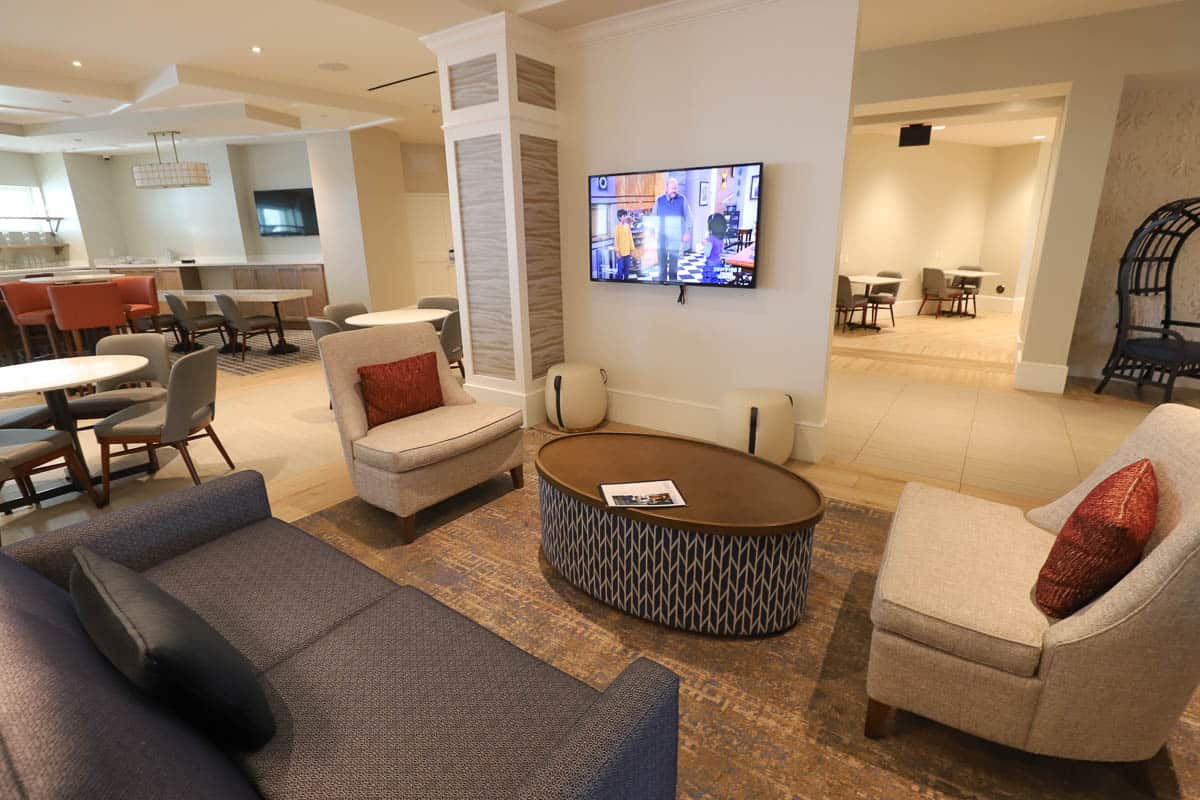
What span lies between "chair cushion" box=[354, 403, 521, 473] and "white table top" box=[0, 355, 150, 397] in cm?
151

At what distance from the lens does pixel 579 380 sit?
4156 mm

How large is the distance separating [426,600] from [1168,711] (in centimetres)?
188

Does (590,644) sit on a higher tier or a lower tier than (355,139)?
lower

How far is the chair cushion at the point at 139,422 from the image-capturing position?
10.2ft

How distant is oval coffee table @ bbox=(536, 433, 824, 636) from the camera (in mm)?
1980

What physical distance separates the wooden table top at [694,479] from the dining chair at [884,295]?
6.30 meters

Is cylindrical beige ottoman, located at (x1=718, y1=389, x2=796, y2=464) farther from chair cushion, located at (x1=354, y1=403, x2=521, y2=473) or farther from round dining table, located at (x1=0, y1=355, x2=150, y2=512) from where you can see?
round dining table, located at (x1=0, y1=355, x2=150, y2=512)

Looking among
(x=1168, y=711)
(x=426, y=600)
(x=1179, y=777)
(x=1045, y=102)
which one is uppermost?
(x=1045, y=102)

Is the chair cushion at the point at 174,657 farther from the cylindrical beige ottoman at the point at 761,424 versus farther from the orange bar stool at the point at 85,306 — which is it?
the orange bar stool at the point at 85,306

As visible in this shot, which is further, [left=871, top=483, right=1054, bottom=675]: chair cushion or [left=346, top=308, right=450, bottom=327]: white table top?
[left=346, top=308, right=450, bottom=327]: white table top

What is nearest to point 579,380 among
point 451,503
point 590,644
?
point 451,503

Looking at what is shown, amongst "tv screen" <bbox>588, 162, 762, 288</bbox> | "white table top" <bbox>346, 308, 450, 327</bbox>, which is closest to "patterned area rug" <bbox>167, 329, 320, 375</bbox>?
"white table top" <bbox>346, 308, 450, 327</bbox>

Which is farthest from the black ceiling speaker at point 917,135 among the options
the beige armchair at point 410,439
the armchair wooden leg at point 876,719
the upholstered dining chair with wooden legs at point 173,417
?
the upholstered dining chair with wooden legs at point 173,417

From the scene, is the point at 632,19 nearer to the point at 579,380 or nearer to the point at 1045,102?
the point at 579,380
